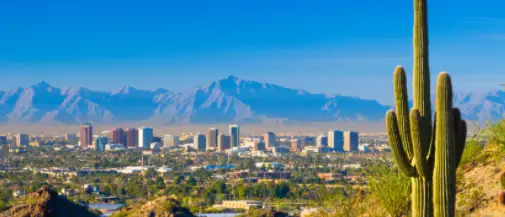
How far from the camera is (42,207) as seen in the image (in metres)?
22.6

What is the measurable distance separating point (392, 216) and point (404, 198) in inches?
12.4

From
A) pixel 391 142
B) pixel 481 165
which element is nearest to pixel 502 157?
pixel 481 165

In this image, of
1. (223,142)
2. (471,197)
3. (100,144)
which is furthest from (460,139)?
(223,142)

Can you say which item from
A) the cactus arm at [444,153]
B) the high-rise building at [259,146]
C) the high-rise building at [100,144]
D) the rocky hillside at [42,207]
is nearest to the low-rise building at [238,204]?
the rocky hillside at [42,207]

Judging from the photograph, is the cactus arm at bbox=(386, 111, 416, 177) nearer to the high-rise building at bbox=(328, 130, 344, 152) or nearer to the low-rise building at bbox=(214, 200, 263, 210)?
the low-rise building at bbox=(214, 200, 263, 210)

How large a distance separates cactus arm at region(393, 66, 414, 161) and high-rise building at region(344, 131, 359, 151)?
179 m

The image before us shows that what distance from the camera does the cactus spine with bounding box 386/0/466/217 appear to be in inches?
348

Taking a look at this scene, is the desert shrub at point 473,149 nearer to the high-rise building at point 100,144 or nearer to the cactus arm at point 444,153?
the cactus arm at point 444,153

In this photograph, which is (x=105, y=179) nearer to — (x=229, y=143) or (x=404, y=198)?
(x=404, y=198)

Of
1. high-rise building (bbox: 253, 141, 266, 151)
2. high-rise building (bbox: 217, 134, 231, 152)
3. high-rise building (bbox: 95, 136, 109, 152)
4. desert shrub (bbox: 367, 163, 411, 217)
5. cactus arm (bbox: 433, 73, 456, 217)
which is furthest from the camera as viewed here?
high-rise building (bbox: 217, 134, 231, 152)

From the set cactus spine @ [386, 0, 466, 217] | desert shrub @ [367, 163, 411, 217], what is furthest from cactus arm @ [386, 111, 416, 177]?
desert shrub @ [367, 163, 411, 217]

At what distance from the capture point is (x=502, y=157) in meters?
13.2

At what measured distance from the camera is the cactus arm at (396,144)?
29.8ft

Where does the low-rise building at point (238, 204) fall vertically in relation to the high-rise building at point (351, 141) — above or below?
below
